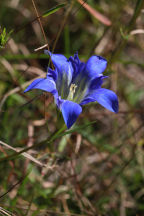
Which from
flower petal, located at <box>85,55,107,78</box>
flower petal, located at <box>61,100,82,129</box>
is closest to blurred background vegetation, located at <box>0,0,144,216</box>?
flower petal, located at <box>85,55,107,78</box>

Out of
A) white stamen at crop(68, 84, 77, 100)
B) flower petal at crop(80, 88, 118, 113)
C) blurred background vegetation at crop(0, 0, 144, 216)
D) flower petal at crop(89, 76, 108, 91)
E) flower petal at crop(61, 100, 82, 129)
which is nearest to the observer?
Answer: flower petal at crop(61, 100, 82, 129)

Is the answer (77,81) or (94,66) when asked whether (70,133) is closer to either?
(77,81)

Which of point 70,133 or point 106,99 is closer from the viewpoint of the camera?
point 106,99

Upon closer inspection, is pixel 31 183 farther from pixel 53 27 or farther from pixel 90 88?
pixel 53 27

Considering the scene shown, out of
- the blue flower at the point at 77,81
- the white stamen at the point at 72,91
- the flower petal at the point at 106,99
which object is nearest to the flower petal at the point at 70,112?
the blue flower at the point at 77,81

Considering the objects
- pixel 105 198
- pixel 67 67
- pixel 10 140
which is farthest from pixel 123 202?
pixel 67 67

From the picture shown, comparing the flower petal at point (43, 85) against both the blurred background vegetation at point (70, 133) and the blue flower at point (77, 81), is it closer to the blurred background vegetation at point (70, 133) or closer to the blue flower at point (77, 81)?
the blue flower at point (77, 81)

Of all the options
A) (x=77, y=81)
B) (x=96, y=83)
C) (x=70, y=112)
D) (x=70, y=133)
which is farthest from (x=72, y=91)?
(x=70, y=112)

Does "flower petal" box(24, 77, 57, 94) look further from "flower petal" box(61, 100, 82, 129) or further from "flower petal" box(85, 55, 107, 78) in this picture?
"flower petal" box(85, 55, 107, 78)
